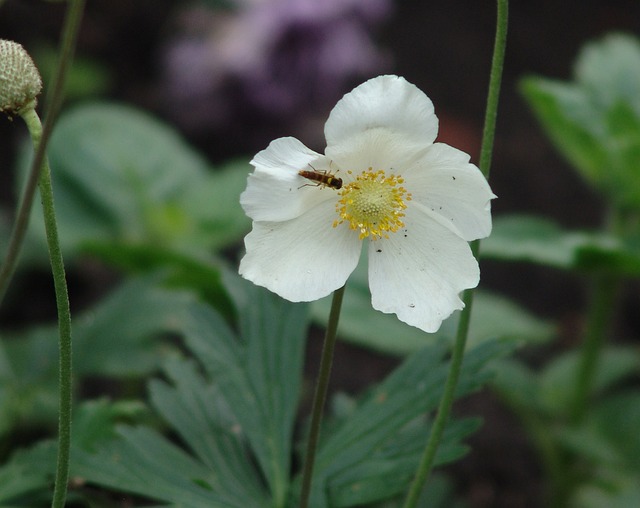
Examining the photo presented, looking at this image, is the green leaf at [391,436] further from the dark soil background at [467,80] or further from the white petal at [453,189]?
the dark soil background at [467,80]

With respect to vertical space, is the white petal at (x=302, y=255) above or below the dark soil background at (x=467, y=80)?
below

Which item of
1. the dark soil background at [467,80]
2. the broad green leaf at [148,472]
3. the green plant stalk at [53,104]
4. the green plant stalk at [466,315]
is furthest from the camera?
the dark soil background at [467,80]

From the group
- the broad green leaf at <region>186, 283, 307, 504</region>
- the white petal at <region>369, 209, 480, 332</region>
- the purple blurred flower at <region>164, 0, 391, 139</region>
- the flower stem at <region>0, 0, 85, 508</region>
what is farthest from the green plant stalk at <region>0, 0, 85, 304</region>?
the purple blurred flower at <region>164, 0, 391, 139</region>

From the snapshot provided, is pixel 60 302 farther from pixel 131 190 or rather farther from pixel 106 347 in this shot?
pixel 131 190

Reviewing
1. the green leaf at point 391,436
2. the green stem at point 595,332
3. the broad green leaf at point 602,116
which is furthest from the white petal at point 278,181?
the green stem at point 595,332

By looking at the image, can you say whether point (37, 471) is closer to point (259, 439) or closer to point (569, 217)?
point (259, 439)

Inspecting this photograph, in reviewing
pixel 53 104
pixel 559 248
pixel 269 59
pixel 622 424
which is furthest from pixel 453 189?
pixel 269 59
